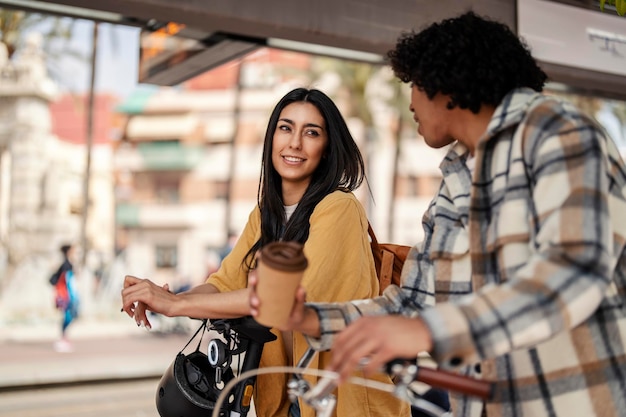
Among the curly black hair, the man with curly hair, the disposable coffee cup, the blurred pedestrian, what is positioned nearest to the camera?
the man with curly hair

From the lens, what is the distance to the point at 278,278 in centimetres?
166

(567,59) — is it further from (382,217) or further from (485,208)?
(382,217)

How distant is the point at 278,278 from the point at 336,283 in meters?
0.89

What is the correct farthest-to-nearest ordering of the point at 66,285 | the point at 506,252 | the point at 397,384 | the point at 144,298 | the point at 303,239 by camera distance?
the point at 66,285 < the point at 303,239 < the point at 144,298 < the point at 506,252 < the point at 397,384

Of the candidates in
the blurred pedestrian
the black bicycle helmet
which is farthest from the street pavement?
the black bicycle helmet

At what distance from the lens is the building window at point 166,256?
49562mm

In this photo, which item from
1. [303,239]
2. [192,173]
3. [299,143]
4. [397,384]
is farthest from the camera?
[192,173]

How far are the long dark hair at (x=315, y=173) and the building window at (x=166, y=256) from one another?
1864 inches

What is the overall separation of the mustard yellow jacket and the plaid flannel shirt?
344mm

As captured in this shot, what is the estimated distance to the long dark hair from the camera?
286 cm

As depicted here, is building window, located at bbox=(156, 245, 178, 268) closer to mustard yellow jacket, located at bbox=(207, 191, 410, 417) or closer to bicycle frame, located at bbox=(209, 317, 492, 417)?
mustard yellow jacket, located at bbox=(207, 191, 410, 417)

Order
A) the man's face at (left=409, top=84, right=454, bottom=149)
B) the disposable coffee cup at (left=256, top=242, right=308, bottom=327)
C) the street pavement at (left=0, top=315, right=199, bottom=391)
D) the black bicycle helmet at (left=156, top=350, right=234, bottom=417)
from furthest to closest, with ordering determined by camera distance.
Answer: the street pavement at (left=0, top=315, right=199, bottom=391)
the black bicycle helmet at (left=156, top=350, right=234, bottom=417)
the man's face at (left=409, top=84, right=454, bottom=149)
the disposable coffee cup at (left=256, top=242, right=308, bottom=327)

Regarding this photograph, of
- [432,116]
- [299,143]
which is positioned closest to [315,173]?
[299,143]

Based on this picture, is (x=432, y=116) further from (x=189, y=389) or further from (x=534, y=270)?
(x=189, y=389)
